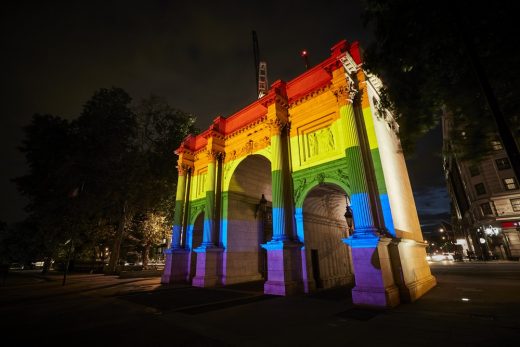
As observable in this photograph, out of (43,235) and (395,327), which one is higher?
(43,235)

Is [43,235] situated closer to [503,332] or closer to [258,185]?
[258,185]

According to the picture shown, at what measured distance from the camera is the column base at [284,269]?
10758mm

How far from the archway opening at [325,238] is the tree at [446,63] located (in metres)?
5.85

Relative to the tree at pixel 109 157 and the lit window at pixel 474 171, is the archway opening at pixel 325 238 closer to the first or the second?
the tree at pixel 109 157

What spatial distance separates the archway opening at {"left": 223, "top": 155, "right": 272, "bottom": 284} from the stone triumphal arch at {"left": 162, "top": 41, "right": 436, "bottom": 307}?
8cm

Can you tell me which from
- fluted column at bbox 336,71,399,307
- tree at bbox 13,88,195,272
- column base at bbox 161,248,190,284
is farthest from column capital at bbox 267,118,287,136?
tree at bbox 13,88,195,272

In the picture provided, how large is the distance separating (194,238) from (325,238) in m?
10.7

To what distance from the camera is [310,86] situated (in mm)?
13453

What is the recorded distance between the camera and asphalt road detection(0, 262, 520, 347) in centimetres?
507

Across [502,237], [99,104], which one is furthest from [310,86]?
[502,237]

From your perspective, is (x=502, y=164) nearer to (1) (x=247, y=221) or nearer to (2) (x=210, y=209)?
(1) (x=247, y=221)

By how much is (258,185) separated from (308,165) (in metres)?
6.75

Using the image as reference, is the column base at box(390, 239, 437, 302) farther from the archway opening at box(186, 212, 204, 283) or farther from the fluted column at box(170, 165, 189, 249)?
the fluted column at box(170, 165, 189, 249)

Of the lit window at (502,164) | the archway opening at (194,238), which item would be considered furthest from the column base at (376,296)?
→ the lit window at (502,164)
